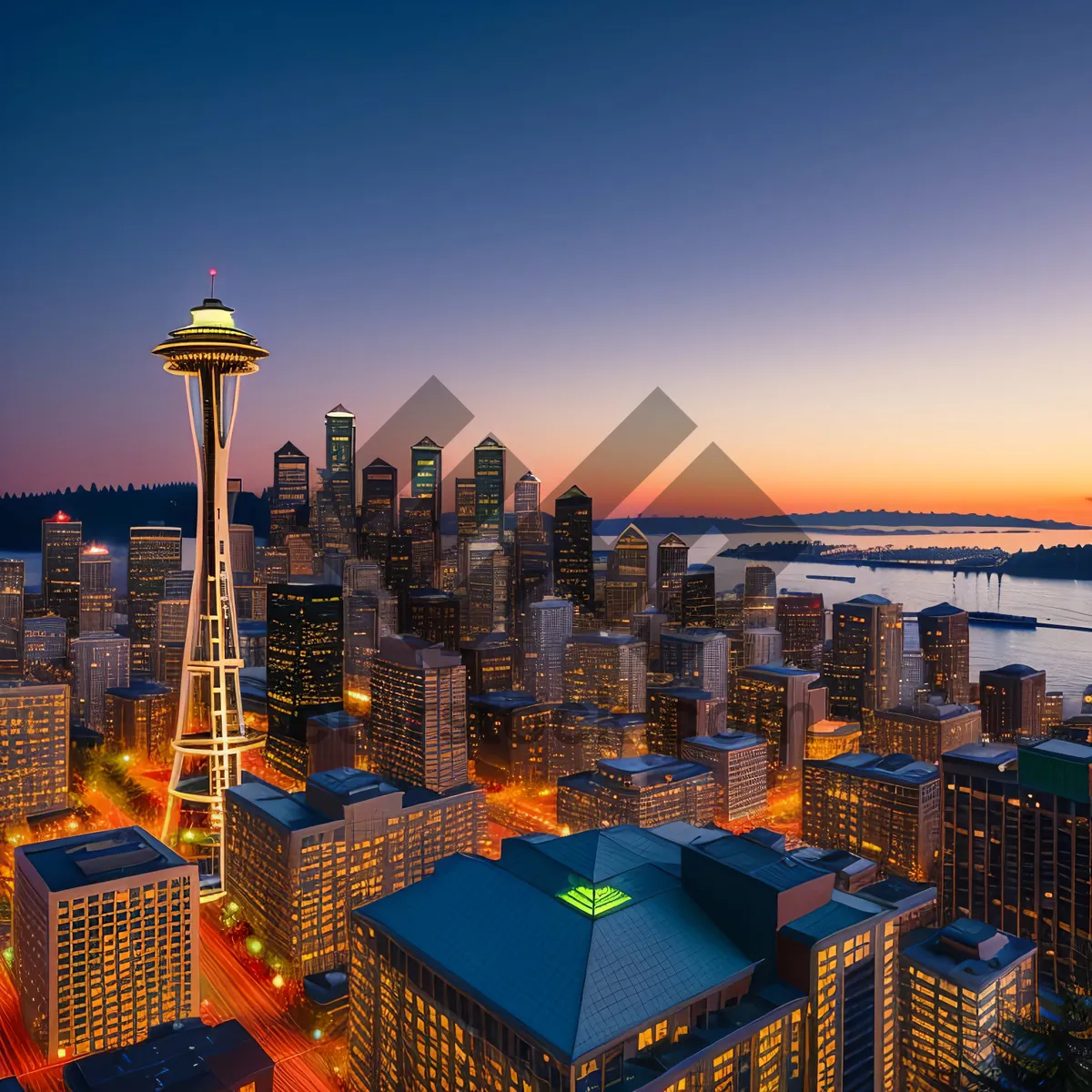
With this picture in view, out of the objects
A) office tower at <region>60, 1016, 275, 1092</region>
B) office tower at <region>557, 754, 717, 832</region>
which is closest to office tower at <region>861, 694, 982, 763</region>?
office tower at <region>557, 754, 717, 832</region>

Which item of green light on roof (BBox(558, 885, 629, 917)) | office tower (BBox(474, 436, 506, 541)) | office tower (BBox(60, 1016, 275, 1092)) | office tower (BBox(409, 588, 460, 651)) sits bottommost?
office tower (BBox(60, 1016, 275, 1092))

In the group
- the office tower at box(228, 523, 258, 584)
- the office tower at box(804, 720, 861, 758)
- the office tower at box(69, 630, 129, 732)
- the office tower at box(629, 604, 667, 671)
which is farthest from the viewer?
the office tower at box(228, 523, 258, 584)

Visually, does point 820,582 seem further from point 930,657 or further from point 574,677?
point 574,677

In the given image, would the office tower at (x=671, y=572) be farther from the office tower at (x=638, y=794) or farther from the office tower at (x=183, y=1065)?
the office tower at (x=183, y=1065)

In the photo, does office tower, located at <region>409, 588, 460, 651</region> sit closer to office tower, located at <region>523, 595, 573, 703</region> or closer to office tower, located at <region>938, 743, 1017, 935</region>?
office tower, located at <region>523, 595, 573, 703</region>

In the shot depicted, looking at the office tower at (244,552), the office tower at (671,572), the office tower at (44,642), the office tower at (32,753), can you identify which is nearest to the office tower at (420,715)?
the office tower at (32,753)

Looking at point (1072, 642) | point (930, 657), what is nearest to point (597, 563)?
point (930, 657)
